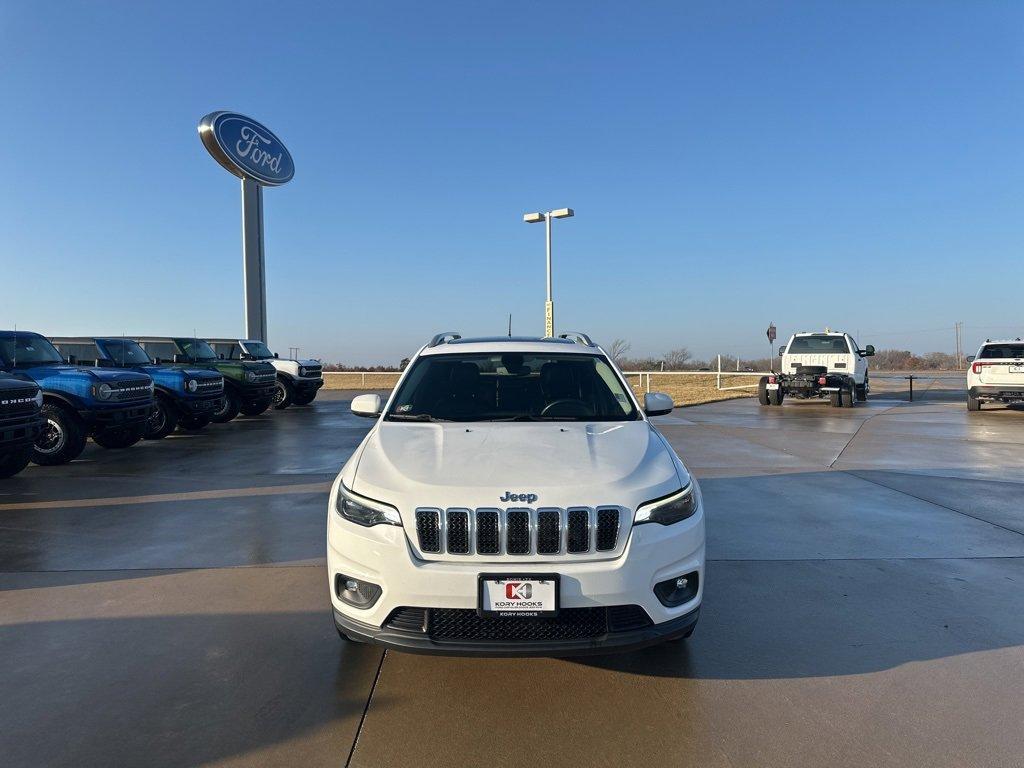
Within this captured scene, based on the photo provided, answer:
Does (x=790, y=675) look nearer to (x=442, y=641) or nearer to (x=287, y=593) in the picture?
(x=442, y=641)

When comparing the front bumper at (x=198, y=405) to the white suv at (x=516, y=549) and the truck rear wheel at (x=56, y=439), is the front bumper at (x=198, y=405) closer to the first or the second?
the truck rear wheel at (x=56, y=439)

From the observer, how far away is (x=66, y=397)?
9.22 m

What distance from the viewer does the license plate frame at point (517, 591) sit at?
278cm

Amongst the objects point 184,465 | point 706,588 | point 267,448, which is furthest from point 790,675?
point 267,448

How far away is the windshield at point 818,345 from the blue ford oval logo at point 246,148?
797 inches

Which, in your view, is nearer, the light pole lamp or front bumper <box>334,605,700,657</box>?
front bumper <box>334,605,700,657</box>

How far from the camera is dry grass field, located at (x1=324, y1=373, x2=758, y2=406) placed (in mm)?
24094

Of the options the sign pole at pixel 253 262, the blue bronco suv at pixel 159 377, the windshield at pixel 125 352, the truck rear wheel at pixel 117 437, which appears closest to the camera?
the truck rear wheel at pixel 117 437

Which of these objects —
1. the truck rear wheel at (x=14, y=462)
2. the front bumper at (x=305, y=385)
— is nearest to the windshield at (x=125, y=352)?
the truck rear wheel at (x=14, y=462)

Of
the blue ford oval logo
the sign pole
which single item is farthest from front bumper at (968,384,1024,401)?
the blue ford oval logo

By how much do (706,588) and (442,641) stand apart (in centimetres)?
213

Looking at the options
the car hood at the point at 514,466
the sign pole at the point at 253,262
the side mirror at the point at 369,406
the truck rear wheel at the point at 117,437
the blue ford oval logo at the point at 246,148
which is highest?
the blue ford oval logo at the point at 246,148

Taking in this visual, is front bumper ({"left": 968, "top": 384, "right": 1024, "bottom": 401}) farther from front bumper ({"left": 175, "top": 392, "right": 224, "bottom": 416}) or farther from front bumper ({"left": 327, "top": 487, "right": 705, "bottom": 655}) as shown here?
front bumper ({"left": 175, "top": 392, "right": 224, "bottom": 416})

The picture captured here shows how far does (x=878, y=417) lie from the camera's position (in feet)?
50.9
